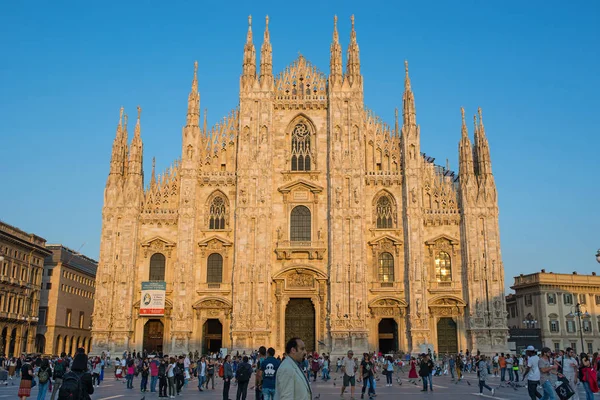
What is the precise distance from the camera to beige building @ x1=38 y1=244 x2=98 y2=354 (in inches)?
2702

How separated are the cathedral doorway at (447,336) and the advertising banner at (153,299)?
64.9 feet

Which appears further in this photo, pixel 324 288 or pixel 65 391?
pixel 324 288

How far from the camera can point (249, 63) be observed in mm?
47844

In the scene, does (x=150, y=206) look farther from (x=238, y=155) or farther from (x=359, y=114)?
(x=359, y=114)

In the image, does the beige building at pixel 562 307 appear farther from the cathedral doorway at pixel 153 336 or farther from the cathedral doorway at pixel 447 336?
the cathedral doorway at pixel 153 336

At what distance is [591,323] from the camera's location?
235 ft

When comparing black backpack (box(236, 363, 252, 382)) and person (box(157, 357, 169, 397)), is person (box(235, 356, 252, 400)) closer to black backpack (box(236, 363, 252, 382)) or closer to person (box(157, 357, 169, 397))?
black backpack (box(236, 363, 252, 382))

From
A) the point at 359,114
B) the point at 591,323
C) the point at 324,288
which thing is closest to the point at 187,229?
the point at 324,288

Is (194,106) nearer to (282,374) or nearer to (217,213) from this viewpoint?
(217,213)

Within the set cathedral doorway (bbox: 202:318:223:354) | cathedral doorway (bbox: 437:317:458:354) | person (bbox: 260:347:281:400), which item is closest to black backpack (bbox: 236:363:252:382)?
person (bbox: 260:347:281:400)

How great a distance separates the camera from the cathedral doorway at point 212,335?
44.5 m

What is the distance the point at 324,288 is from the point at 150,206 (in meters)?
14.4

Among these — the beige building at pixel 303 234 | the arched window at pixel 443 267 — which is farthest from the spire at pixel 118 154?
the arched window at pixel 443 267

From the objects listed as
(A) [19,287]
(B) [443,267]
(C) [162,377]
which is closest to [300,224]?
(B) [443,267]
